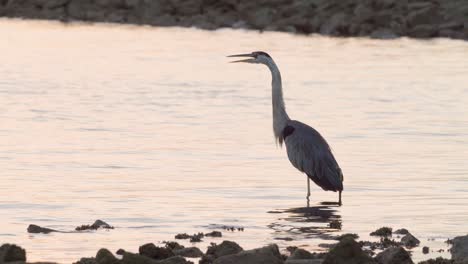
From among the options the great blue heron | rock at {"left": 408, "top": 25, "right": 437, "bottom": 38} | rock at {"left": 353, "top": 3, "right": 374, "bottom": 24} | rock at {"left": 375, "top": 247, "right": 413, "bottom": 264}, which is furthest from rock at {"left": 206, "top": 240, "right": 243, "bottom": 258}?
rock at {"left": 353, "top": 3, "right": 374, "bottom": 24}

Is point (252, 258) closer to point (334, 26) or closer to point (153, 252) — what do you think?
point (153, 252)

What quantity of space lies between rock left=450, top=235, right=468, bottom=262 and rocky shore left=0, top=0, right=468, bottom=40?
33686mm

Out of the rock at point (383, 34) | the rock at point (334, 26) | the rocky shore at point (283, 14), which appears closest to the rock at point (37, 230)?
the rocky shore at point (283, 14)

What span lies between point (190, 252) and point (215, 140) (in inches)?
422

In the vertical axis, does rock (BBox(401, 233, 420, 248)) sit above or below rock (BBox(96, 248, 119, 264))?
below

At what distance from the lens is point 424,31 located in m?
47.4

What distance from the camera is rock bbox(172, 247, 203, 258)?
13.5m

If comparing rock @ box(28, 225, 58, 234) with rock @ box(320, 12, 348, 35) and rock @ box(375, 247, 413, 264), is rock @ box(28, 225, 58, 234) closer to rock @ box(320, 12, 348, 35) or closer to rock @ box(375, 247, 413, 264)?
rock @ box(375, 247, 413, 264)

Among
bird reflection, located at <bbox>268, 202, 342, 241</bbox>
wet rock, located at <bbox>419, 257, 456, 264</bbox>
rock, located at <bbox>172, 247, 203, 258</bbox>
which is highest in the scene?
wet rock, located at <bbox>419, 257, 456, 264</bbox>

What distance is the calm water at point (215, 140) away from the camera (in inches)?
647

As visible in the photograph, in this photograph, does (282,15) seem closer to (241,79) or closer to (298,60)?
(298,60)

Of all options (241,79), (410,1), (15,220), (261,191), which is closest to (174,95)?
(241,79)

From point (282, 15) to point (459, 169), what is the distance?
31572mm

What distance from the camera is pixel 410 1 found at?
50594 mm
